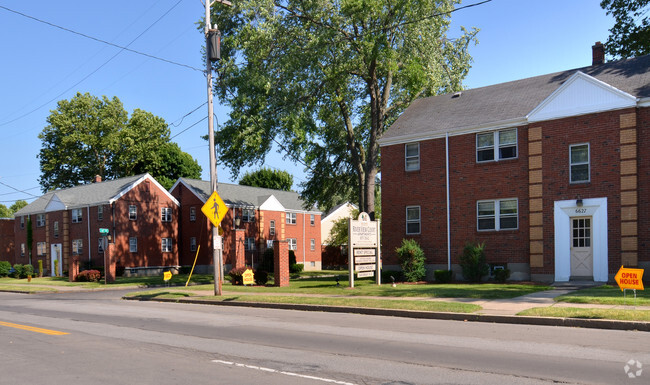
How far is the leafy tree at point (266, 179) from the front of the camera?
243ft

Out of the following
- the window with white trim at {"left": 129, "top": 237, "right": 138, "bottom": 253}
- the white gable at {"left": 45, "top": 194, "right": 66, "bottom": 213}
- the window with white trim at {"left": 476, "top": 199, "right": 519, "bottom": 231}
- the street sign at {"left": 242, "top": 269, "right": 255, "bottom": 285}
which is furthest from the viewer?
the white gable at {"left": 45, "top": 194, "right": 66, "bottom": 213}

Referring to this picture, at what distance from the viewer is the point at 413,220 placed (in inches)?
1093

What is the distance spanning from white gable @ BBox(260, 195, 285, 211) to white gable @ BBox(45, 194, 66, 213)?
16578 mm

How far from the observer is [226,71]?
2922 cm

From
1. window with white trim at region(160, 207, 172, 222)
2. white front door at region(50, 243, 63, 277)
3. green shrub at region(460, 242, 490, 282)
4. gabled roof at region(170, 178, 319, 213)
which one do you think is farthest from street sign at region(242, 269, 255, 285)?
white front door at region(50, 243, 63, 277)

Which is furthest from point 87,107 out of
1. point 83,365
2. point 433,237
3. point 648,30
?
point 83,365

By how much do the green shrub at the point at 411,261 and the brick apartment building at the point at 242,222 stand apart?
64.2 feet

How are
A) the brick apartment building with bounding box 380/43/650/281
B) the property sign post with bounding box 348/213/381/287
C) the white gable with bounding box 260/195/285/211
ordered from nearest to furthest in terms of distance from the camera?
the brick apartment building with bounding box 380/43/650/281
the property sign post with bounding box 348/213/381/287
the white gable with bounding box 260/195/285/211

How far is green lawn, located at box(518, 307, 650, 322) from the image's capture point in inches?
469

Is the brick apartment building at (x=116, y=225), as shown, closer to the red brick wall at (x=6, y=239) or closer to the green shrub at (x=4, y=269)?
the green shrub at (x=4, y=269)

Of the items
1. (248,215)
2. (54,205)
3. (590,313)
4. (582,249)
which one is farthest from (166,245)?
(590,313)

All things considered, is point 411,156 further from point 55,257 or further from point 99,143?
point 99,143

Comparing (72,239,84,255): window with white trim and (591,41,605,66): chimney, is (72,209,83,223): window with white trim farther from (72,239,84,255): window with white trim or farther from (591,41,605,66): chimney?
(591,41,605,66): chimney

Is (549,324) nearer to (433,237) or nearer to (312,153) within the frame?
(433,237)
